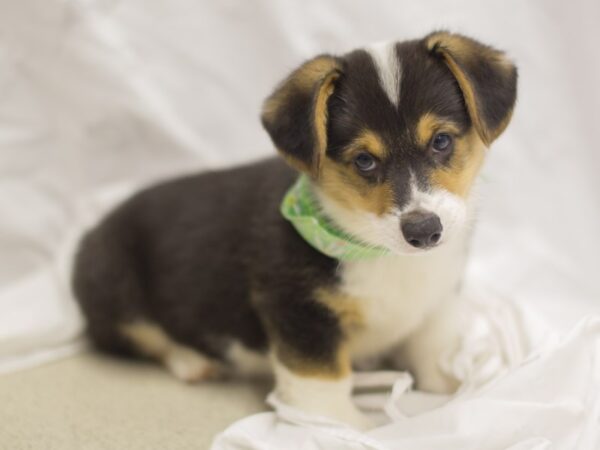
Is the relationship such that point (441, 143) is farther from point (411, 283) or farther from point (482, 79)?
point (411, 283)

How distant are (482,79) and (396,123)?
1.09 ft

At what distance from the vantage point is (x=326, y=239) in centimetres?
272

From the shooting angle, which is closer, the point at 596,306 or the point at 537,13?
the point at 596,306

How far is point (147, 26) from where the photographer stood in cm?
409

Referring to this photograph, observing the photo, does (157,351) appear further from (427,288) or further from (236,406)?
(427,288)

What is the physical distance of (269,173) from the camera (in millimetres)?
3176

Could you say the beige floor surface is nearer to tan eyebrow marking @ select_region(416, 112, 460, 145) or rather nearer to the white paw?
the white paw

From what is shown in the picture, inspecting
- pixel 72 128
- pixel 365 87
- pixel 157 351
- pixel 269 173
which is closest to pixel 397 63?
pixel 365 87

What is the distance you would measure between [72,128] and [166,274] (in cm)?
133

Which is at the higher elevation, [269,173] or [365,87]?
[365,87]

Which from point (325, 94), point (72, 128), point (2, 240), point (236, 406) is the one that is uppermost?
Answer: point (325, 94)

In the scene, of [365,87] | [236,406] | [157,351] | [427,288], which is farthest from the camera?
[157,351]

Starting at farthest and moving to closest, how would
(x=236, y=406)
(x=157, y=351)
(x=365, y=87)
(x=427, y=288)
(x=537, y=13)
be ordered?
1. (x=537, y=13)
2. (x=157, y=351)
3. (x=236, y=406)
4. (x=427, y=288)
5. (x=365, y=87)

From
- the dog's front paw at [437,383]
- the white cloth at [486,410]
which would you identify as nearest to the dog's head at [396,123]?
the white cloth at [486,410]
